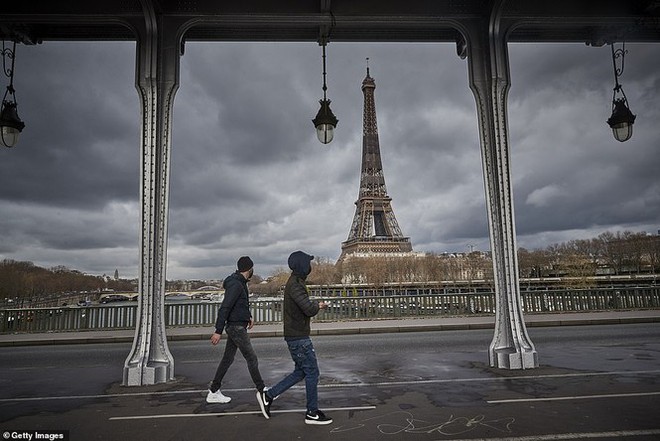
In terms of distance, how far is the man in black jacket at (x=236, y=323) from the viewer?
545 centimetres

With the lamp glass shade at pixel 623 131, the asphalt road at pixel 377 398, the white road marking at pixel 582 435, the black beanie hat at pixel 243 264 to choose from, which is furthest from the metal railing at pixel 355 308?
the white road marking at pixel 582 435

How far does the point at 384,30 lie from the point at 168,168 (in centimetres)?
494

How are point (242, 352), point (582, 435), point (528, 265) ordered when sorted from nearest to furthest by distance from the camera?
point (582, 435), point (242, 352), point (528, 265)

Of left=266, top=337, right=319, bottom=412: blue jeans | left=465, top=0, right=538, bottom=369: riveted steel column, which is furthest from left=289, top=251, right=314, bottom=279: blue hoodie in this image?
left=465, top=0, right=538, bottom=369: riveted steel column

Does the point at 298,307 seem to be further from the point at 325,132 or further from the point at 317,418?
the point at 325,132

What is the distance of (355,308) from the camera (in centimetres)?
1764

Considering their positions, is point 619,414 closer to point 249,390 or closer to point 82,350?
point 249,390

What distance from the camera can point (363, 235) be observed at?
3250 inches

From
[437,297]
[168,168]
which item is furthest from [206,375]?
[437,297]

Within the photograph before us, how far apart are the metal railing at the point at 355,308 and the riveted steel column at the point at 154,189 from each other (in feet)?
24.3

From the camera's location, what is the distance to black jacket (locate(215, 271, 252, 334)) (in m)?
5.52

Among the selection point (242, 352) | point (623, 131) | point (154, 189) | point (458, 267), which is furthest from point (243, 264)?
point (458, 267)

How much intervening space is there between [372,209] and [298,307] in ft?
261
